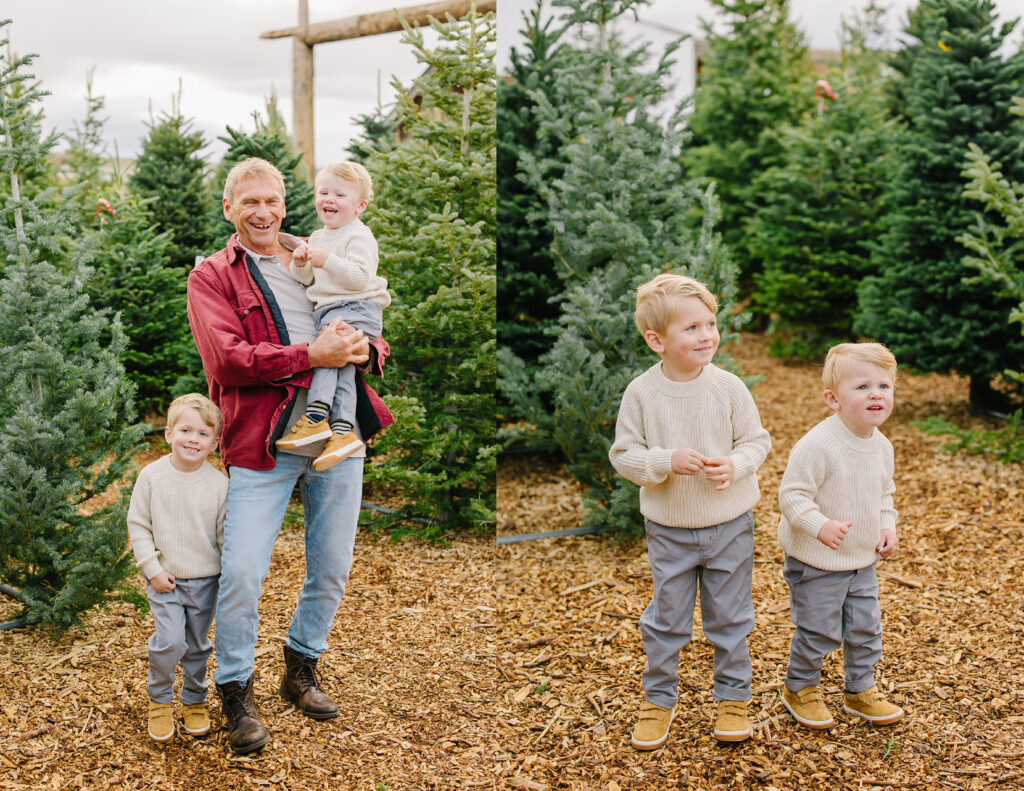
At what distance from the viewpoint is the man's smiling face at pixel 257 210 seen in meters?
3.08

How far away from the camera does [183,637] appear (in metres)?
3.13

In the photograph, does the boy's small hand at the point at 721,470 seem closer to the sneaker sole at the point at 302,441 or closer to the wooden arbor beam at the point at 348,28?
the sneaker sole at the point at 302,441

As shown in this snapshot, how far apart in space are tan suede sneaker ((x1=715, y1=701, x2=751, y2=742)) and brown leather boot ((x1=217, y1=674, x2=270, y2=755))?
5.42 ft

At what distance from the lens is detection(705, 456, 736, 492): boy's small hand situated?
292 centimetres

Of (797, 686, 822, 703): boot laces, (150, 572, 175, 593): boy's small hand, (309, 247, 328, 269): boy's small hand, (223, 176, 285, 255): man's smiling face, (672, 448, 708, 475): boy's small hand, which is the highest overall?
(223, 176, 285, 255): man's smiling face

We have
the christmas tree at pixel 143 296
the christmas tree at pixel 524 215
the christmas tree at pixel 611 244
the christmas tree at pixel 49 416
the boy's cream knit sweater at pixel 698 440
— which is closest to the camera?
the boy's cream knit sweater at pixel 698 440

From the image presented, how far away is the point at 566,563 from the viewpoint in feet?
16.3

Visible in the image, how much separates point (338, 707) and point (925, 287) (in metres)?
5.99

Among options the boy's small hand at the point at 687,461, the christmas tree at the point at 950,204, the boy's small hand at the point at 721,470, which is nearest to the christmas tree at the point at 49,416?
the boy's small hand at the point at 687,461

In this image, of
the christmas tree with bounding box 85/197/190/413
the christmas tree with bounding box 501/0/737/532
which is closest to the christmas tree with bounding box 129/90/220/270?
the christmas tree with bounding box 85/197/190/413

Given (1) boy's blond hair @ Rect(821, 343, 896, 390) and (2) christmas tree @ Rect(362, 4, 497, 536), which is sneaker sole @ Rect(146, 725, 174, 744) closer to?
(2) christmas tree @ Rect(362, 4, 497, 536)

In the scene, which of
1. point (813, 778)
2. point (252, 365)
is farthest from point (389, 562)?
point (813, 778)

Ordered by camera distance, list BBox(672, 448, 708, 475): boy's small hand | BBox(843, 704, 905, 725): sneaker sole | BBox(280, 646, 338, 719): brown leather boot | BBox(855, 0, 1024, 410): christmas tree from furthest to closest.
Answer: BBox(855, 0, 1024, 410): christmas tree, BBox(280, 646, 338, 719): brown leather boot, BBox(843, 704, 905, 725): sneaker sole, BBox(672, 448, 708, 475): boy's small hand

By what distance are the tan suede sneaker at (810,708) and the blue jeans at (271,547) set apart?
5.93 feet
